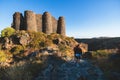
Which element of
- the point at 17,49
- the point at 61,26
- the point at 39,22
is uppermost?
the point at 39,22

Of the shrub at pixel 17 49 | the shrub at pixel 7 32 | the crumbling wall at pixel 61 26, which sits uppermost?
the crumbling wall at pixel 61 26

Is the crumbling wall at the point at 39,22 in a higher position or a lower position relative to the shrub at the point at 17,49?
higher

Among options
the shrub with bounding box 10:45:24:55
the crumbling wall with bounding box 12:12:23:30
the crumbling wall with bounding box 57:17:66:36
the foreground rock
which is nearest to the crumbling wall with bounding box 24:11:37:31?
the crumbling wall with bounding box 12:12:23:30

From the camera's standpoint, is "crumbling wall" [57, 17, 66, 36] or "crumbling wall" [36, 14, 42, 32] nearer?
"crumbling wall" [36, 14, 42, 32]

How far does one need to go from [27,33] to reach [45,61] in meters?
42.0

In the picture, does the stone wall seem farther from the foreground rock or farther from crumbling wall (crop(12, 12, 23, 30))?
the foreground rock

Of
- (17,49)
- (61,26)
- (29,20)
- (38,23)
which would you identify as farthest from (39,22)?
(17,49)

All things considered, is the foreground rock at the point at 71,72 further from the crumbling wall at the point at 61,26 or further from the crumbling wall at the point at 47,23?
the crumbling wall at the point at 61,26

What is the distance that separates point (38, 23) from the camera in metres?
68.7

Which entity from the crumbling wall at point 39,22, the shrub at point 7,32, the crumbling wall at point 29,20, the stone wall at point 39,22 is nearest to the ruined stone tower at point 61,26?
the stone wall at point 39,22

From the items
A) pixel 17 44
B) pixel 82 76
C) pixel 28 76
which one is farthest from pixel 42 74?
pixel 17 44

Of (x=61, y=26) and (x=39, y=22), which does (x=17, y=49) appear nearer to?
(x=39, y=22)

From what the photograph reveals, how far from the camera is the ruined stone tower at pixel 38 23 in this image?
6512 cm

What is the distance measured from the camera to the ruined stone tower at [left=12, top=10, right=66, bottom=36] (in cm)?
6512
